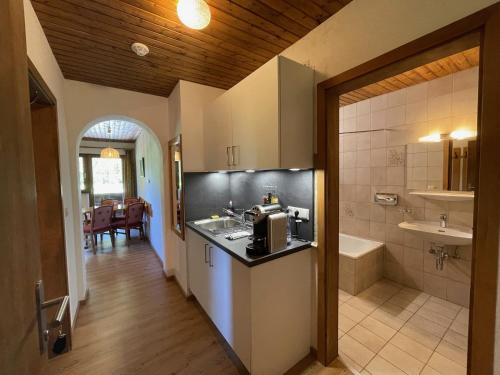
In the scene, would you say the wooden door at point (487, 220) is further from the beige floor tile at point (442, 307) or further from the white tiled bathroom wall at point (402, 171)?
the white tiled bathroom wall at point (402, 171)

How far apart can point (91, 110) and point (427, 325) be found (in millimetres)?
4086

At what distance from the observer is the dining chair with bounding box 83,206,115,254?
14.1 ft

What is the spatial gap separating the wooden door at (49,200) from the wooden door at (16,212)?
1359mm

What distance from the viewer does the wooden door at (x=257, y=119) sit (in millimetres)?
1418

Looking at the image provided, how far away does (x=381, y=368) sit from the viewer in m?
1.60

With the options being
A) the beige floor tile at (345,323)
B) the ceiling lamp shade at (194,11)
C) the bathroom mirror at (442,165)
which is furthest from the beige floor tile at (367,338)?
the ceiling lamp shade at (194,11)

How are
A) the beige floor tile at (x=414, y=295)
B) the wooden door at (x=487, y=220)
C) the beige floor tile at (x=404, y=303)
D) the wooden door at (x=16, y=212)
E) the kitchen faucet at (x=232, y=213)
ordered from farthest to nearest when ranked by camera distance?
the kitchen faucet at (x=232, y=213), the beige floor tile at (x=414, y=295), the beige floor tile at (x=404, y=303), the wooden door at (x=487, y=220), the wooden door at (x=16, y=212)

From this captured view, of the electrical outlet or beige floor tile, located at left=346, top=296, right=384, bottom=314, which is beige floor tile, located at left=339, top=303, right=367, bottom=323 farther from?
the electrical outlet

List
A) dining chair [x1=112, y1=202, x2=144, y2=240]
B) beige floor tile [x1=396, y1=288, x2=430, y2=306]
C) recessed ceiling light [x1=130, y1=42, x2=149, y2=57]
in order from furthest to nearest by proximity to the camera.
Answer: dining chair [x1=112, y1=202, x2=144, y2=240], beige floor tile [x1=396, y1=288, x2=430, y2=306], recessed ceiling light [x1=130, y1=42, x2=149, y2=57]

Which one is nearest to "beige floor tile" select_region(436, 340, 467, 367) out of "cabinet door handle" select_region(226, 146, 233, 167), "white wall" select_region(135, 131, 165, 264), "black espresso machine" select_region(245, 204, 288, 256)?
"black espresso machine" select_region(245, 204, 288, 256)

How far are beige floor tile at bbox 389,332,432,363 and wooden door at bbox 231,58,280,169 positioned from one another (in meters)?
1.87

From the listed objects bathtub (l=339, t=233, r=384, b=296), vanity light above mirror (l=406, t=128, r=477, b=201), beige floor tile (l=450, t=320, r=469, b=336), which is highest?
vanity light above mirror (l=406, t=128, r=477, b=201)

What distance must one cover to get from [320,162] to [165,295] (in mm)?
2410

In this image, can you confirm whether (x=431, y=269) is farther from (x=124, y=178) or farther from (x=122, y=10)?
(x=124, y=178)
